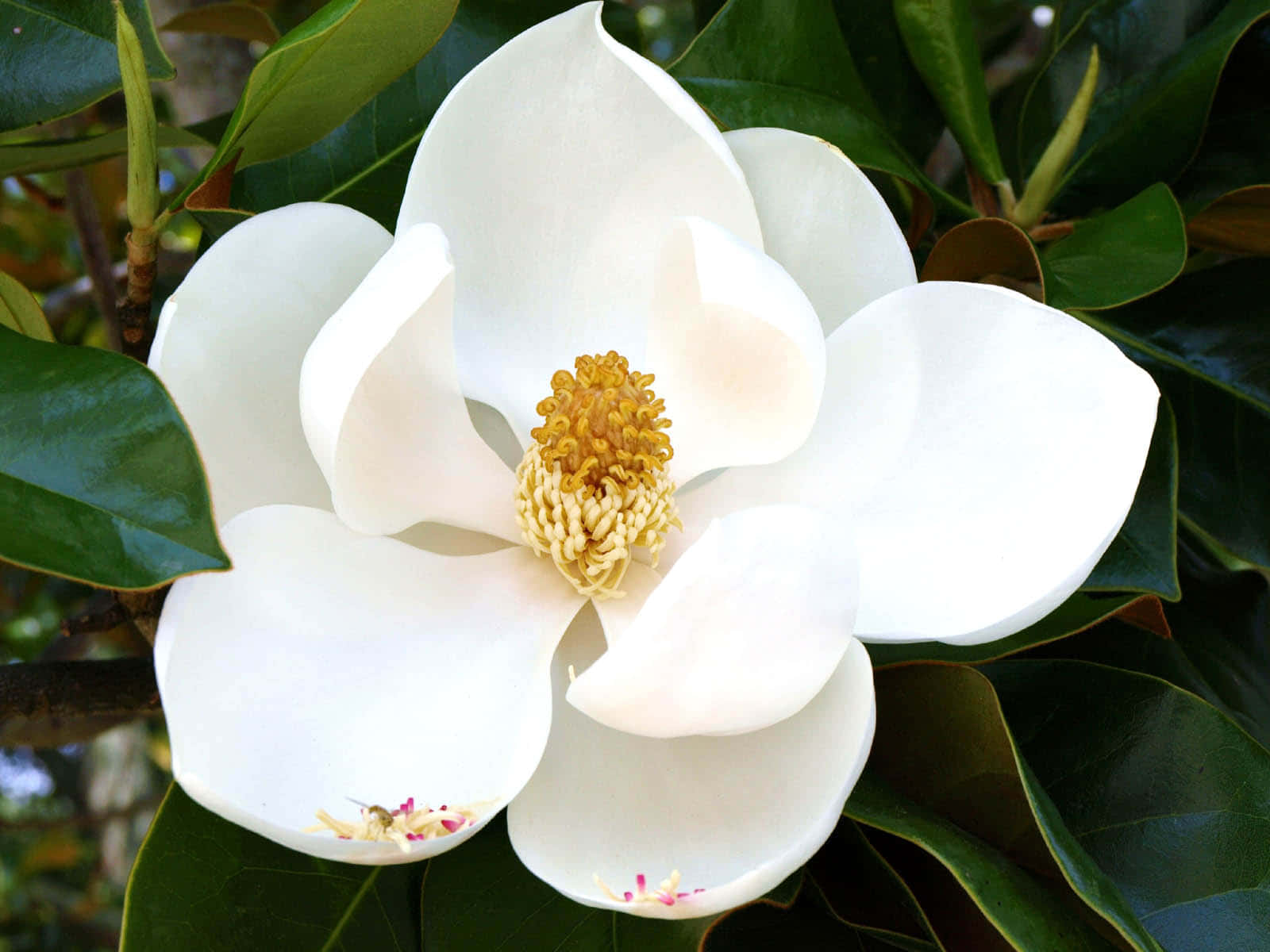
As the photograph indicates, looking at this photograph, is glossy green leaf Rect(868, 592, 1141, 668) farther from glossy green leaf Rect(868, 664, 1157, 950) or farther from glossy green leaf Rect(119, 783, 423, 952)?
glossy green leaf Rect(119, 783, 423, 952)

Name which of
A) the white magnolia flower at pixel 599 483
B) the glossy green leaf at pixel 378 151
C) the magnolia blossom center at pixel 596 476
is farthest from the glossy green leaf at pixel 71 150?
the magnolia blossom center at pixel 596 476

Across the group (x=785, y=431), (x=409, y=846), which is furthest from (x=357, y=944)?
(x=785, y=431)

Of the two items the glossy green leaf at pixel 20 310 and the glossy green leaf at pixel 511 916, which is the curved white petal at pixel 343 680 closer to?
the glossy green leaf at pixel 511 916

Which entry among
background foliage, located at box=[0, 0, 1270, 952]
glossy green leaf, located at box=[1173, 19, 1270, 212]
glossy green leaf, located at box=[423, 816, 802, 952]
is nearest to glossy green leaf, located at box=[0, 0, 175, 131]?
background foliage, located at box=[0, 0, 1270, 952]

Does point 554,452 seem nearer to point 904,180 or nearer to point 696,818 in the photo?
point 696,818

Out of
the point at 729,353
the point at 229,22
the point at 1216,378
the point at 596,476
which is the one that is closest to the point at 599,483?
the point at 596,476

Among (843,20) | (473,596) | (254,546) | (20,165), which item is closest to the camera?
(254,546)

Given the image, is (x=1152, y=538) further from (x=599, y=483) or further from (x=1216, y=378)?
(x=599, y=483)
